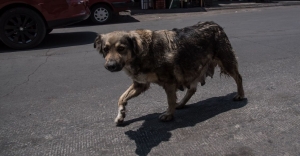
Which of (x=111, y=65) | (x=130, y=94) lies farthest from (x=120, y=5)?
(x=111, y=65)

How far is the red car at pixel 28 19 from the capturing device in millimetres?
9031

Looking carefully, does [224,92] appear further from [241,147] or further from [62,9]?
[62,9]

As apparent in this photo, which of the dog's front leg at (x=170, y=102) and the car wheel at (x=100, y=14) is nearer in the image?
the dog's front leg at (x=170, y=102)

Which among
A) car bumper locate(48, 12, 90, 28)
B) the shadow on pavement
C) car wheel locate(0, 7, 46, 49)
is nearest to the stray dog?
the shadow on pavement

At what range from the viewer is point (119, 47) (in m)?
3.99

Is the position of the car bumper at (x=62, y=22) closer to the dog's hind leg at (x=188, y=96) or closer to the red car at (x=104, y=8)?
the red car at (x=104, y=8)

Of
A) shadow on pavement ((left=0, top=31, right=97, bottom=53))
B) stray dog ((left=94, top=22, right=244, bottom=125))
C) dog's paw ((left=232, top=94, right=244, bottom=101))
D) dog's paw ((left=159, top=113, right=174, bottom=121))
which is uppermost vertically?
stray dog ((left=94, top=22, right=244, bottom=125))

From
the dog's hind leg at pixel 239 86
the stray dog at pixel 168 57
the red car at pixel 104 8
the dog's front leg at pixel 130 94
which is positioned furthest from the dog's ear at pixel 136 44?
the red car at pixel 104 8

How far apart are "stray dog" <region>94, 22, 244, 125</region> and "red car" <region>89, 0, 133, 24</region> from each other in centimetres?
883

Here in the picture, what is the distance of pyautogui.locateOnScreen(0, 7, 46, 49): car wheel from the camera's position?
356 inches

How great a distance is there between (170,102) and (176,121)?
27 centimetres

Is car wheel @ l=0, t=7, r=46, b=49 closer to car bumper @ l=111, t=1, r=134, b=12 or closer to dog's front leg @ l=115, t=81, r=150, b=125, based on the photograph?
car bumper @ l=111, t=1, r=134, b=12

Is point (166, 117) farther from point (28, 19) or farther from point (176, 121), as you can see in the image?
point (28, 19)

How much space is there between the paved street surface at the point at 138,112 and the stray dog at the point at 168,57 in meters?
0.33
